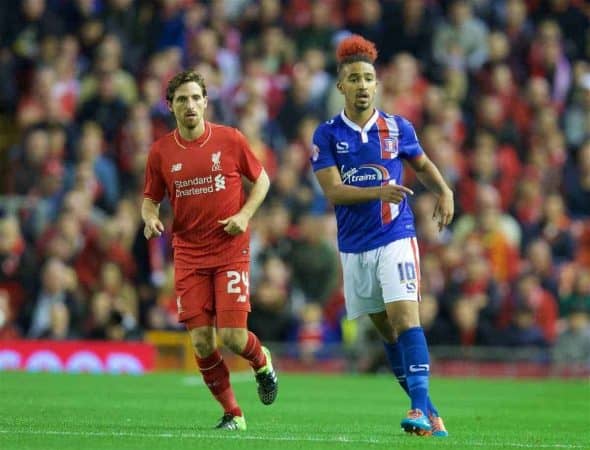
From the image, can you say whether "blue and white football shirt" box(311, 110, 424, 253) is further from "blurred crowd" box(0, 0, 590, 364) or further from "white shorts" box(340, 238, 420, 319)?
"blurred crowd" box(0, 0, 590, 364)

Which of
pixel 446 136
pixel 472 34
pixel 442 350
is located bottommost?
pixel 442 350

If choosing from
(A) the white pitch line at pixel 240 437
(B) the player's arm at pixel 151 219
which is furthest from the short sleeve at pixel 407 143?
(A) the white pitch line at pixel 240 437

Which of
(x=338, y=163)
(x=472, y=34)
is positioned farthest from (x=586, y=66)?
(x=338, y=163)

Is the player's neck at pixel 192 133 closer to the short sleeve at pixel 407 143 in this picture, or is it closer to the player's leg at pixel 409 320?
the short sleeve at pixel 407 143

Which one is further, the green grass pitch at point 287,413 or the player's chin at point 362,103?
the player's chin at point 362,103

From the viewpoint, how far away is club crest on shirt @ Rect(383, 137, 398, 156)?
10.9 metres

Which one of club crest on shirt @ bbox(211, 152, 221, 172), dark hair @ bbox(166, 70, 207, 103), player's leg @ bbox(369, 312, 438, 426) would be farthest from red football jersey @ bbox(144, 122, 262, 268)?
player's leg @ bbox(369, 312, 438, 426)

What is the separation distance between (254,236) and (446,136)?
3.30 metres

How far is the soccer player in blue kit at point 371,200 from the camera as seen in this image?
34.9 feet

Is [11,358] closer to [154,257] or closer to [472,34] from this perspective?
[154,257]

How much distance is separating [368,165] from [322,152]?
1.07 feet

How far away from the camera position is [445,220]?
1077 cm

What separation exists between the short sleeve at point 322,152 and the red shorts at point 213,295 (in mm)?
847

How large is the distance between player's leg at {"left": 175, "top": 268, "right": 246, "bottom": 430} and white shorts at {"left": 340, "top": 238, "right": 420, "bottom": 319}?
37.7 inches
